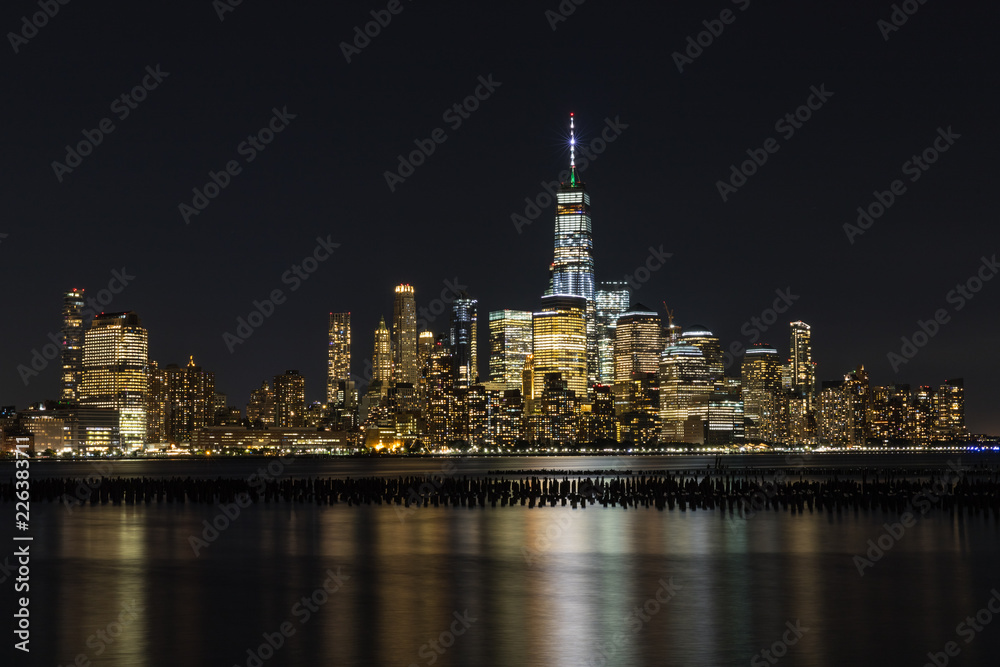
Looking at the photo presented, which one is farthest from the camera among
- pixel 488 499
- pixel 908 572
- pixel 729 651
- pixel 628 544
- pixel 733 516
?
pixel 488 499

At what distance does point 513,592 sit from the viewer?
3359 centimetres

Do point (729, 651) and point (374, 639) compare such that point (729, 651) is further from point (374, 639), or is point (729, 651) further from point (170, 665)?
point (170, 665)

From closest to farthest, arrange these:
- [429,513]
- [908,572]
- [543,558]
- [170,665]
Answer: [170,665]
[908,572]
[543,558]
[429,513]

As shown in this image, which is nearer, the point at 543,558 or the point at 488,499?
the point at 543,558

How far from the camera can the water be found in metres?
24.7

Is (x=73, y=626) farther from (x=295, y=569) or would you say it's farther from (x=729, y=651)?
(x=729, y=651)

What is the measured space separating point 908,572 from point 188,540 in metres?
30.6

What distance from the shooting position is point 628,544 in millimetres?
46875

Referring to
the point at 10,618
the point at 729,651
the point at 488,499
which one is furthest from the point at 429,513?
the point at 729,651

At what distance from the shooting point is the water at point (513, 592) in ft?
81.1

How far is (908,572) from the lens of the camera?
37.1 meters

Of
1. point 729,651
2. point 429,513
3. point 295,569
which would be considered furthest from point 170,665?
point 429,513

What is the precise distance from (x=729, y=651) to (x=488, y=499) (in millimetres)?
52736

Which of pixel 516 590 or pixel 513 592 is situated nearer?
pixel 513 592
